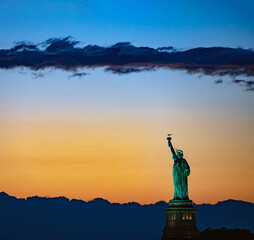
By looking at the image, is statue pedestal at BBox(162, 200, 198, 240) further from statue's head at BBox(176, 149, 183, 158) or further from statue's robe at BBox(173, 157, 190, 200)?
statue's head at BBox(176, 149, 183, 158)

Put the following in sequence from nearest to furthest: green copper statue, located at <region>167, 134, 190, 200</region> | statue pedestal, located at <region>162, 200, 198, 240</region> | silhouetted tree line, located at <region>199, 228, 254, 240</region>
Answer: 1. statue pedestal, located at <region>162, 200, 198, 240</region>
2. green copper statue, located at <region>167, 134, 190, 200</region>
3. silhouetted tree line, located at <region>199, 228, 254, 240</region>

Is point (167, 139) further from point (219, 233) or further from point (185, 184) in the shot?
point (219, 233)

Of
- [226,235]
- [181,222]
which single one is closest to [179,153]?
[181,222]

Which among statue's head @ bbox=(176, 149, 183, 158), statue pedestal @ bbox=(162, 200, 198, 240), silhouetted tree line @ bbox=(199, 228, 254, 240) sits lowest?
statue pedestal @ bbox=(162, 200, 198, 240)

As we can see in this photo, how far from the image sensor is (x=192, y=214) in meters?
75.1

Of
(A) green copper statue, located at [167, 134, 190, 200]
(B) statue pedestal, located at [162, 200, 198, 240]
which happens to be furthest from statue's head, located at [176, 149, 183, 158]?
(B) statue pedestal, located at [162, 200, 198, 240]

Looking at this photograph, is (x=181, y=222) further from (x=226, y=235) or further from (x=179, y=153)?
(x=226, y=235)

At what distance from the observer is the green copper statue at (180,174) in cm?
7581

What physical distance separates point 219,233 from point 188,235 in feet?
43.1

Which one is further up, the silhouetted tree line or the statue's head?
the statue's head

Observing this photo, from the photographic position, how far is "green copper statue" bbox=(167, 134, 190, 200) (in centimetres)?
7581

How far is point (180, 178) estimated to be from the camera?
76125mm

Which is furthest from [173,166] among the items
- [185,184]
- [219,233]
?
[219,233]

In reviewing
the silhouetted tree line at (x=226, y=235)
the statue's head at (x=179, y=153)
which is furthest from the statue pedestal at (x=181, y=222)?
the silhouetted tree line at (x=226, y=235)
